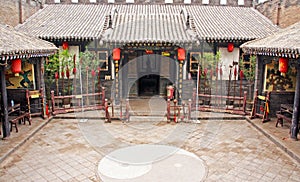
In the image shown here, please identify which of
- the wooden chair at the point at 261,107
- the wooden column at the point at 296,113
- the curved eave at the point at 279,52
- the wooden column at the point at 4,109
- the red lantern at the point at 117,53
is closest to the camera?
the curved eave at the point at 279,52

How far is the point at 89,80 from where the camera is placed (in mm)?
11883

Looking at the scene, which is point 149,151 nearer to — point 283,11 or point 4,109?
point 4,109

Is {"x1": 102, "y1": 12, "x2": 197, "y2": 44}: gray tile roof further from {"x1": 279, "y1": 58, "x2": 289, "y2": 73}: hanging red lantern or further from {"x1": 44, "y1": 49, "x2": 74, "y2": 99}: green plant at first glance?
{"x1": 279, "y1": 58, "x2": 289, "y2": 73}: hanging red lantern

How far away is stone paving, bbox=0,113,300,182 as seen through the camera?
5.73 metres

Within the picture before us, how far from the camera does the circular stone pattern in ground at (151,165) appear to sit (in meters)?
5.56

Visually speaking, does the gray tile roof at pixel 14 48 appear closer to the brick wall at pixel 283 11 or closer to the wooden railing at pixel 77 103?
the wooden railing at pixel 77 103

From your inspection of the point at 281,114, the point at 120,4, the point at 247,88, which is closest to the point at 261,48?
the point at 281,114

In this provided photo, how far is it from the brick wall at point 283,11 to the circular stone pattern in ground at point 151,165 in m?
8.79

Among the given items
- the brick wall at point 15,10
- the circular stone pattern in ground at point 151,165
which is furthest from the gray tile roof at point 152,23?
the circular stone pattern in ground at point 151,165

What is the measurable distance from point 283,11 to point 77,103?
409 inches

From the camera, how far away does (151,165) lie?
19.9ft

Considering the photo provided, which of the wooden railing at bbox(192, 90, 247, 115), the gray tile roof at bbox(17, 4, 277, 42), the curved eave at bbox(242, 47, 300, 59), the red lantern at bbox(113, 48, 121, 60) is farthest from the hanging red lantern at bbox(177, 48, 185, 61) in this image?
the curved eave at bbox(242, 47, 300, 59)

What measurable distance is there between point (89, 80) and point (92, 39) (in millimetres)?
1813

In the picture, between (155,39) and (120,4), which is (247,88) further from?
(120,4)
